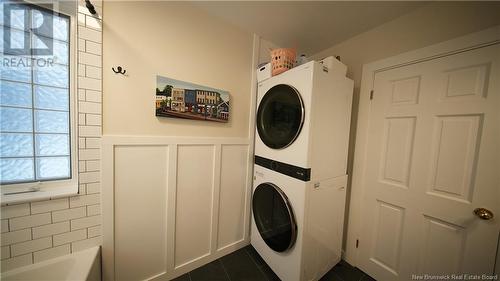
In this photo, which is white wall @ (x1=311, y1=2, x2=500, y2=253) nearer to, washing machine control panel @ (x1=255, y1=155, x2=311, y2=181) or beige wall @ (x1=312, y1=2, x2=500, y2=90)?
beige wall @ (x1=312, y1=2, x2=500, y2=90)

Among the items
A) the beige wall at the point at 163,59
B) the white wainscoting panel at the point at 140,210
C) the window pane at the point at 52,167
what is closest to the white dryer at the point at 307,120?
the beige wall at the point at 163,59

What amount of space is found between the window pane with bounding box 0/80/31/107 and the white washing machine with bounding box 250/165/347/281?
1.64 metres

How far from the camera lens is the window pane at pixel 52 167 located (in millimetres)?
1048

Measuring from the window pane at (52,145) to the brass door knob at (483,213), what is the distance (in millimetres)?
2660

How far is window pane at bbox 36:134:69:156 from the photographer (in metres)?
1.04

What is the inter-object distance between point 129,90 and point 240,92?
890 millimetres

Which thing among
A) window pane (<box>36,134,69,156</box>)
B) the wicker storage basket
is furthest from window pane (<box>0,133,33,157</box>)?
the wicker storage basket

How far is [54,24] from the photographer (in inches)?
39.7

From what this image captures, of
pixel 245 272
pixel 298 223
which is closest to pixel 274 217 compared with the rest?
pixel 298 223

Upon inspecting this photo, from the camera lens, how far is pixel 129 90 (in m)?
1.14

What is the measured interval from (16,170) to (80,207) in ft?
1.34

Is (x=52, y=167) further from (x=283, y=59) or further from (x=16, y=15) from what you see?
(x=283, y=59)

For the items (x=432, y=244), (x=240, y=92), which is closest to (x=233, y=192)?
(x=240, y=92)

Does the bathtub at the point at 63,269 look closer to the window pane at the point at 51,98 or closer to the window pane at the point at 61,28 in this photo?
the window pane at the point at 51,98
